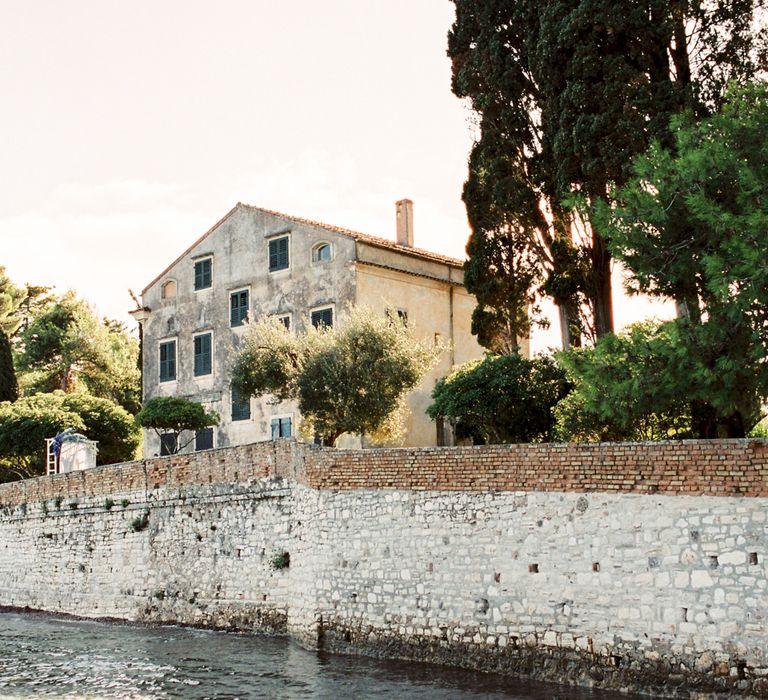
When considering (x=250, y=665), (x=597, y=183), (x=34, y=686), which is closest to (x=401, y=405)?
(x=597, y=183)

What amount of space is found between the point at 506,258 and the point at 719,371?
11.3 m

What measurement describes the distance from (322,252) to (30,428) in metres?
11.4

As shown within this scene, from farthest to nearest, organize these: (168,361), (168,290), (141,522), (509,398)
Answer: (168,290), (168,361), (509,398), (141,522)

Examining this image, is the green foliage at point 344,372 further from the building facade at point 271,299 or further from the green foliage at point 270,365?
the building facade at point 271,299

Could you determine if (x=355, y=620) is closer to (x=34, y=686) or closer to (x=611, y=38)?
(x=34, y=686)

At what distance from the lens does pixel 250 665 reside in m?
17.8

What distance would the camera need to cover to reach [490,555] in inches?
647

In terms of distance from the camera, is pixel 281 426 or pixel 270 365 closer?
pixel 270 365

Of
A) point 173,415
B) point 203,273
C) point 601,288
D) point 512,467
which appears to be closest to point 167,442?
point 173,415

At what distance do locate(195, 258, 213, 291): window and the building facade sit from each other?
35mm

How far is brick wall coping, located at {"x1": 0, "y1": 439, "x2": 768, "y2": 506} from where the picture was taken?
14141 millimetres

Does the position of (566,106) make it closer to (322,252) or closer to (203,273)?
(322,252)

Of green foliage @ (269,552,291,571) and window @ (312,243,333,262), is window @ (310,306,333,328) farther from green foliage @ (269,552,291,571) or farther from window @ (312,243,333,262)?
green foliage @ (269,552,291,571)

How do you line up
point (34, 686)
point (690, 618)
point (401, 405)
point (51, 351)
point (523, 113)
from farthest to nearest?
point (51, 351), point (401, 405), point (523, 113), point (34, 686), point (690, 618)
